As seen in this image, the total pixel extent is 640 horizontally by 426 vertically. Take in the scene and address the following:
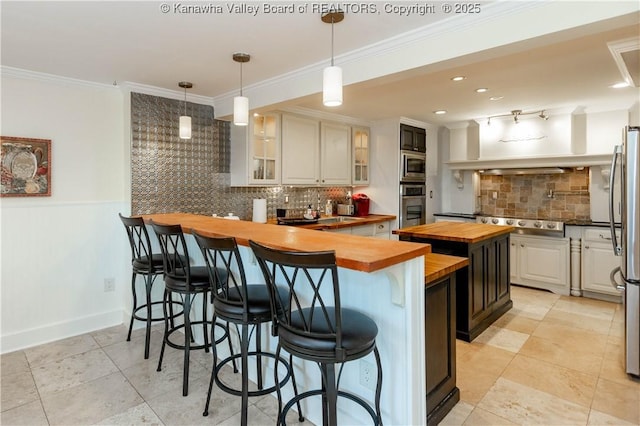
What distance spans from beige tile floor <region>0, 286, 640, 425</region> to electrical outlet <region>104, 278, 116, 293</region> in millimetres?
398

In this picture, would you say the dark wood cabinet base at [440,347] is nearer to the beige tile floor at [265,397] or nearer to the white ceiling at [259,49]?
the beige tile floor at [265,397]

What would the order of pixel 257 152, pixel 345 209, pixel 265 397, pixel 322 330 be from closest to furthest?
1. pixel 322 330
2. pixel 265 397
3. pixel 257 152
4. pixel 345 209

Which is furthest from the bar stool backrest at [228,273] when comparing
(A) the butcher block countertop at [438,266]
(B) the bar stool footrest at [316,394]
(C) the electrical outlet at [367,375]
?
(A) the butcher block countertop at [438,266]

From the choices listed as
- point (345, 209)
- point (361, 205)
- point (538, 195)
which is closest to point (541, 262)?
point (538, 195)

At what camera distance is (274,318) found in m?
1.65

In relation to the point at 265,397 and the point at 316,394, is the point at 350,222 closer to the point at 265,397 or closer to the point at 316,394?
the point at 265,397

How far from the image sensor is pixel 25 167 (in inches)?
119

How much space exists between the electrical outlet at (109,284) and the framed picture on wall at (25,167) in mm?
965

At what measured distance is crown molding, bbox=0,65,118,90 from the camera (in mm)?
2928

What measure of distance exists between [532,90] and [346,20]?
2600 mm

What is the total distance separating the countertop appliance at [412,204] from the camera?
532 cm

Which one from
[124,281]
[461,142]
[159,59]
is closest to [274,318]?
[159,59]

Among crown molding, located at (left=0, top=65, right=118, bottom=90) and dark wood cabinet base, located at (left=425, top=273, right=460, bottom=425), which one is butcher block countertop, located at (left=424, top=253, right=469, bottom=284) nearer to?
dark wood cabinet base, located at (left=425, top=273, right=460, bottom=425)

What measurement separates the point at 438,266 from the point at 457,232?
4.42 ft
